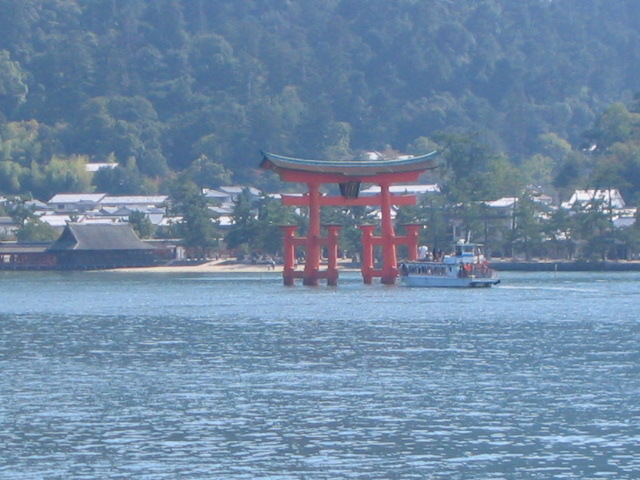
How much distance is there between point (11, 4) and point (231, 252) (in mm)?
71225

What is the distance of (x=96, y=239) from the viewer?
90.4 meters

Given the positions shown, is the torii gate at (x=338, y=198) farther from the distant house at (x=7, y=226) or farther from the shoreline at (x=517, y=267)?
the distant house at (x=7, y=226)

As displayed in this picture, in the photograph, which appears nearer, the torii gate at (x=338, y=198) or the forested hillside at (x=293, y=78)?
the torii gate at (x=338, y=198)

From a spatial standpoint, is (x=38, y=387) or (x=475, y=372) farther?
(x=475, y=372)

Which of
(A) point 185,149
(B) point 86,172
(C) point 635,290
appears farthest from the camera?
(A) point 185,149

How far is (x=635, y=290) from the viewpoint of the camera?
59.3m

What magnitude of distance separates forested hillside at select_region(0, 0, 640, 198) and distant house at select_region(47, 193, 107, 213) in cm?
791

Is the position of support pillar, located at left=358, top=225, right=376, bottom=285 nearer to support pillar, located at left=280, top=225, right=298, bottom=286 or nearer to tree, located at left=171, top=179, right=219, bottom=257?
support pillar, located at left=280, top=225, right=298, bottom=286

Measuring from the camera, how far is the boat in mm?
63469

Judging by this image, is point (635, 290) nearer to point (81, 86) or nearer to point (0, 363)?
point (0, 363)

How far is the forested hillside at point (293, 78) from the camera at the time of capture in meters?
137

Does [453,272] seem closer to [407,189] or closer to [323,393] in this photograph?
[323,393]

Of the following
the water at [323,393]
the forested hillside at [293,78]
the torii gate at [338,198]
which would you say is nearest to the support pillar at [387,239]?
the torii gate at [338,198]

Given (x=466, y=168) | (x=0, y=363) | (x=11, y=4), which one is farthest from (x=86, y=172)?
(x=0, y=363)
